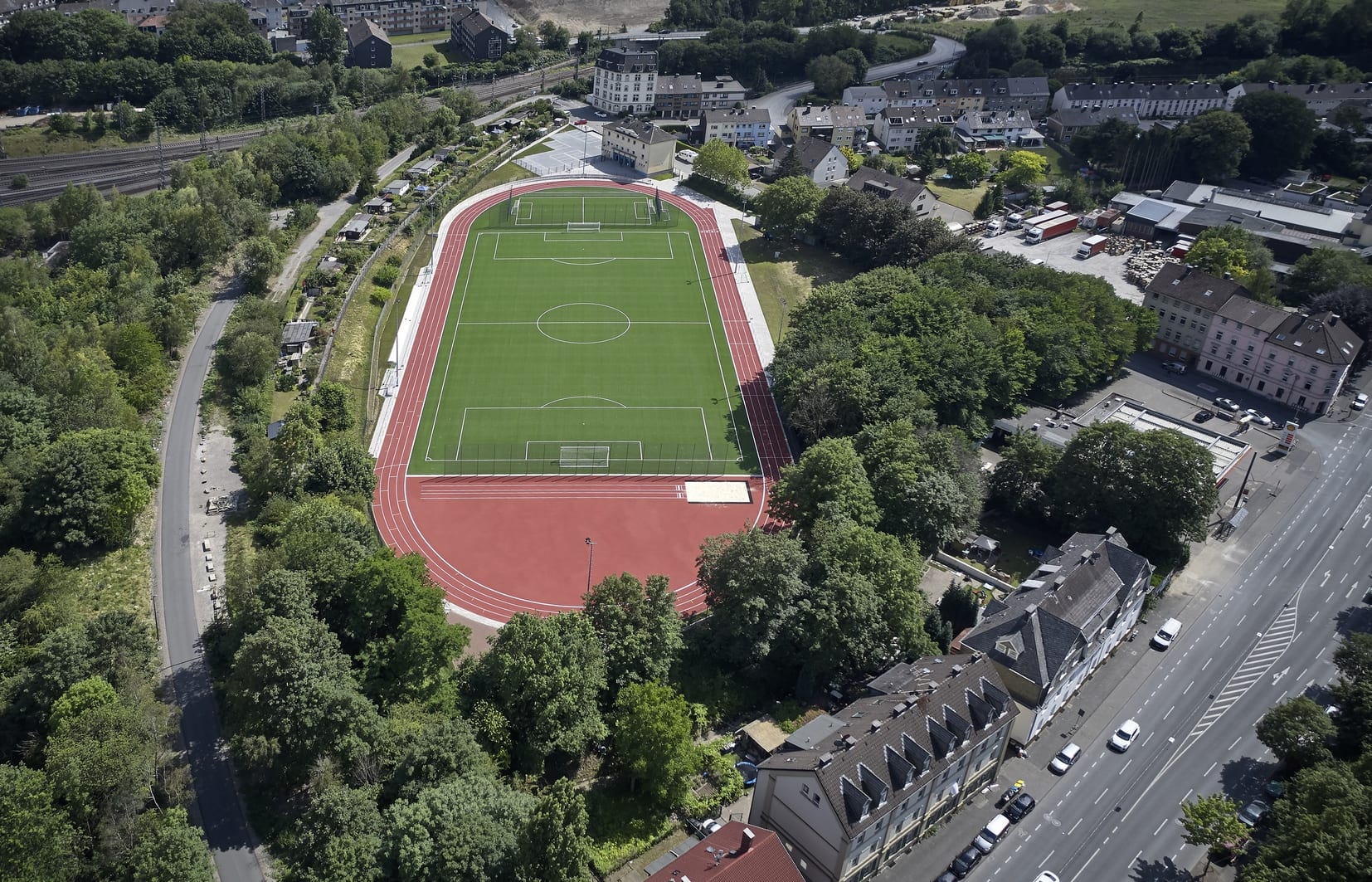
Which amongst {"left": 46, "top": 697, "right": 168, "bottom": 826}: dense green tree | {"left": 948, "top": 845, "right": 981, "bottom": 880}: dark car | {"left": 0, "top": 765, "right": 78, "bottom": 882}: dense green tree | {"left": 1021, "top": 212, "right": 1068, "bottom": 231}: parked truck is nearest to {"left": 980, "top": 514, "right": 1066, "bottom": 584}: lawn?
{"left": 948, "top": 845, "right": 981, "bottom": 880}: dark car

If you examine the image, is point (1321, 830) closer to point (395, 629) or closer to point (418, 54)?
point (395, 629)

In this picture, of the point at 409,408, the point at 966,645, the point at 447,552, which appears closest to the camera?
the point at 966,645

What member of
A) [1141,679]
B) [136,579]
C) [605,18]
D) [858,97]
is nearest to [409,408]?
[136,579]

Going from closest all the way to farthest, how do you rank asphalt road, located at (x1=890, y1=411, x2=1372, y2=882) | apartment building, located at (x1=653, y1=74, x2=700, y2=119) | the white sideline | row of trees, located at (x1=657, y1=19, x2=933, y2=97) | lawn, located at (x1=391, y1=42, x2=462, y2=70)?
asphalt road, located at (x1=890, y1=411, x2=1372, y2=882) → the white sideline → apartment building, located at (x1=653, y1=74, x2=700, y2=119) → row of trees, located at (x1=657, y1=19, x2=933, y2=97) → lawn, located at (x1=391, y1=42, x2=462, y2=70)

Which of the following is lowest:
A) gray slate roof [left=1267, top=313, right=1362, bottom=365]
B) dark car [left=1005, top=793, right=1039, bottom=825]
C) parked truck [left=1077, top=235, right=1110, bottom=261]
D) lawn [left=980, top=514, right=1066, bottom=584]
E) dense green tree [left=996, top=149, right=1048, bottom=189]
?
dark car [left=1005, top=793, right=1039, bottom=825]

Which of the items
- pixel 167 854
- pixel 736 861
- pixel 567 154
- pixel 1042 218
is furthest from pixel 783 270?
Result: pixel 167 854

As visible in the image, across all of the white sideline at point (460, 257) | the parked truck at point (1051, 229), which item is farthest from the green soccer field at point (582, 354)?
the parked truck at point (1051, 229)

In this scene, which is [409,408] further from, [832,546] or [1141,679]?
[1141,679]

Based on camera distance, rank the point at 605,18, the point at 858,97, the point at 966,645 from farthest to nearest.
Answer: the point at 605,18 < the point at 858,97 < the point at 966,645

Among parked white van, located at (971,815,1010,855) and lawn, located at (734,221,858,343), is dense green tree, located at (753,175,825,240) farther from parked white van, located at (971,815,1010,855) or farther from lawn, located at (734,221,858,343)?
parked white van, located at (971,815,1010,855)
